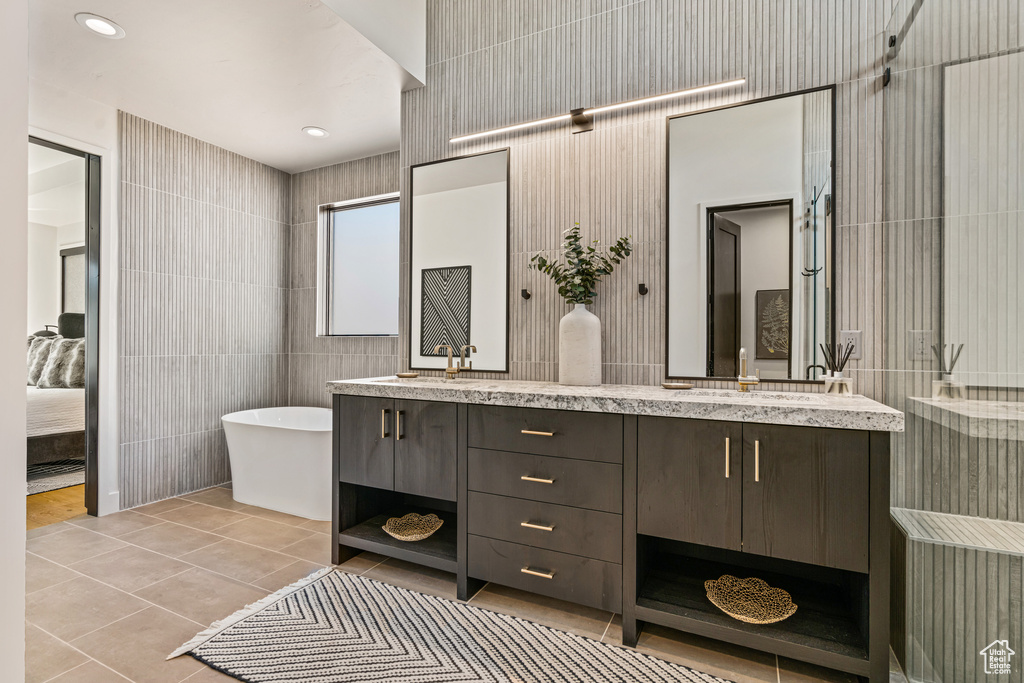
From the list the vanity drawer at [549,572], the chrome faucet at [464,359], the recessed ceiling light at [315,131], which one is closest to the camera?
the vanity drawer at [549,572]

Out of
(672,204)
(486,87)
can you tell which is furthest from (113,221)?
(672,204)

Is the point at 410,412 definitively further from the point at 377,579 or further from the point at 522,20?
the point at 522,20

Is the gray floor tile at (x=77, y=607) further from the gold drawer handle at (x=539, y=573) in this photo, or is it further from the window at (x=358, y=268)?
the window at (x=358, y=268)

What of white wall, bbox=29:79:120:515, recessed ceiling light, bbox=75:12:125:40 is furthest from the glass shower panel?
white wall, bbox=29:79:120:515

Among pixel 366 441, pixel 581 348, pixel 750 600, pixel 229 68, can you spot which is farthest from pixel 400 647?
pixel 229 68

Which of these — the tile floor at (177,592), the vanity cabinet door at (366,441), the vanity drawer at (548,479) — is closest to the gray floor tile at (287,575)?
the tile floor at (177,592)

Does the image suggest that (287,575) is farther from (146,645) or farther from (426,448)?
(426,448)

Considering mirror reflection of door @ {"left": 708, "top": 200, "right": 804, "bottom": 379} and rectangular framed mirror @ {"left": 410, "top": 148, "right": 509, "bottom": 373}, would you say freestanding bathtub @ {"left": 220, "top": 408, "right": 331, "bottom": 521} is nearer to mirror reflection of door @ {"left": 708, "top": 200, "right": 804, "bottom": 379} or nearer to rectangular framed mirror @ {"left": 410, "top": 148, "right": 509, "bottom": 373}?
rectangular framed mirror @ {"left": 410, "top": 148, "right": 509, "bottom": 373}

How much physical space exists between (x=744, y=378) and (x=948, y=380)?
636 millimetres

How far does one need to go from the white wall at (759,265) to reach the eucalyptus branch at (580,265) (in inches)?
18.6

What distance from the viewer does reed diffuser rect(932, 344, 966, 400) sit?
1.33m

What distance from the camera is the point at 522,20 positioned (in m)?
2.53

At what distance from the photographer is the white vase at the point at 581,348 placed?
7.12 ft

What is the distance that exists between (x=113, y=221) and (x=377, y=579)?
2614mm
